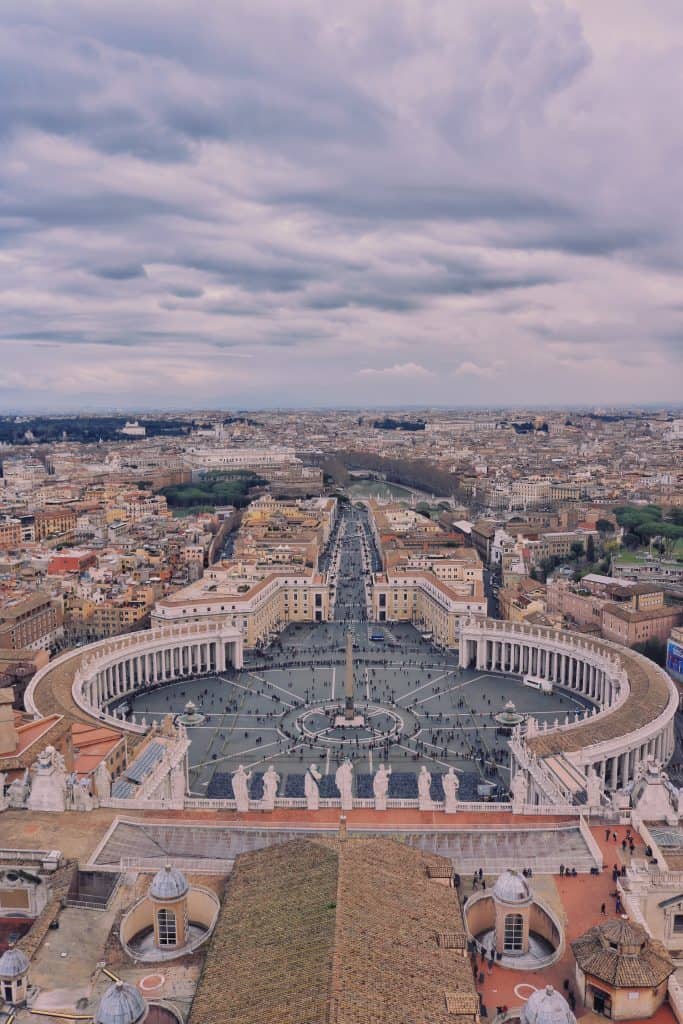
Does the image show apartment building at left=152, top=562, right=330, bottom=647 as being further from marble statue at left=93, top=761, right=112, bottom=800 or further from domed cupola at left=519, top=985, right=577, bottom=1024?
domed cupola at left=519, top=985, right=577, bottom=1024

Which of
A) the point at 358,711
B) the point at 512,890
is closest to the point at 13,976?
the point at 512,890

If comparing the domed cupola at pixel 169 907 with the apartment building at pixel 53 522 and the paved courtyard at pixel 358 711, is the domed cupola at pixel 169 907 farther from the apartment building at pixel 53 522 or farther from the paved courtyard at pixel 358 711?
the apartment building at pixel 53 522

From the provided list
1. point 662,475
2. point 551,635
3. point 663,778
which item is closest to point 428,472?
point 662,475

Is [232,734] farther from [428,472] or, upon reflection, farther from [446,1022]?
[428,472]

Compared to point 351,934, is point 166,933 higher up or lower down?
lower down

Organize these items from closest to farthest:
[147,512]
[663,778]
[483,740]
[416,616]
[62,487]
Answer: [663,778], [483,740], [416,616], [147,512], [62,487]

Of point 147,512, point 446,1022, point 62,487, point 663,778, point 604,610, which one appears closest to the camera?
point 446,1022
